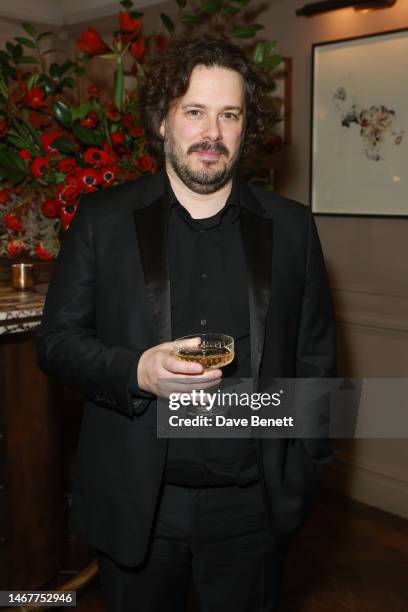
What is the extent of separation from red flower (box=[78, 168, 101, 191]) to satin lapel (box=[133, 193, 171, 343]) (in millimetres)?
681

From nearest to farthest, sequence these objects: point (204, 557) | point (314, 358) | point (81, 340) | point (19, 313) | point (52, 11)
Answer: point (81, 340) < point (204, 557) < point (314, 358) < point (19, 313) < point (52, 11)

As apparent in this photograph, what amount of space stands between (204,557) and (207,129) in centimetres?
100

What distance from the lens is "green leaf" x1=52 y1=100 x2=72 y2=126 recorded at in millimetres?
2416

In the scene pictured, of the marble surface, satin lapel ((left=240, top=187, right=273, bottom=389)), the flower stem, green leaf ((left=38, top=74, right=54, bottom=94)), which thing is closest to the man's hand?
satin lapel ((left=240, top=187, right=273, bottom=389))

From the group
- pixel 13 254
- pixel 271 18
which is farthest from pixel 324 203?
pixel 13 254

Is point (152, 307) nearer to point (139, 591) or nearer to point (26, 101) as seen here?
point (139, 591)

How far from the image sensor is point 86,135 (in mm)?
2418

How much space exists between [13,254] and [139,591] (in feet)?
4.43

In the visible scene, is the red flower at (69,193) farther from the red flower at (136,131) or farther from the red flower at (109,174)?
the red flower at (136,131)

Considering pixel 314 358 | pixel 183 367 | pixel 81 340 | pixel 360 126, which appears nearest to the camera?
pixel 183 367

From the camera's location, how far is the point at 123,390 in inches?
60.3

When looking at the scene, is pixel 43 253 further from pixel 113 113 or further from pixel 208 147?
pixel 208 147

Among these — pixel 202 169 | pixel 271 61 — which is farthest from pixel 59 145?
pixel 202 169

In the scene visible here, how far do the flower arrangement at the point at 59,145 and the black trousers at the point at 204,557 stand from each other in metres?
1.13
